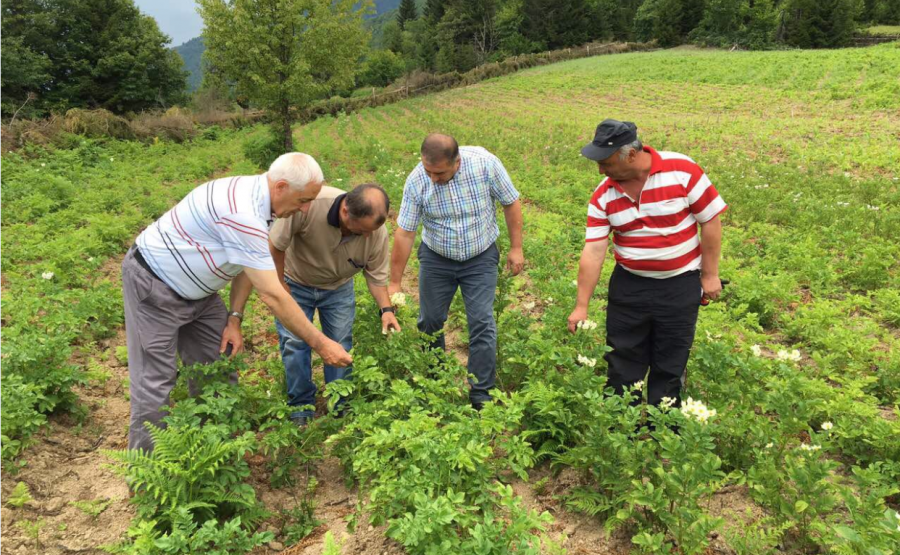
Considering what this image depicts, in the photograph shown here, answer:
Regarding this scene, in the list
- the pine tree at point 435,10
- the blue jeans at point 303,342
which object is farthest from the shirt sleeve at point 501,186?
the pine tree at point 435,10

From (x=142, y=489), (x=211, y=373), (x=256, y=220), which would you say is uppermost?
(x=256, y=220)

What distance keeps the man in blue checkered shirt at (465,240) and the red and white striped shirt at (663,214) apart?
Answer: 92cm

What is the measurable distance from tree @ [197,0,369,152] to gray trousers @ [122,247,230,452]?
14901mm

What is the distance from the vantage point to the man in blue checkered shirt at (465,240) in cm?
393

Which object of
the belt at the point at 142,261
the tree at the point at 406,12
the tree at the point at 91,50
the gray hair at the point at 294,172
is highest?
the tree at the point at 406,12

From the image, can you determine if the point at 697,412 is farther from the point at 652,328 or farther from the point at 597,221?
the point at 597,221

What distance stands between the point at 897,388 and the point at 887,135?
40.7ft

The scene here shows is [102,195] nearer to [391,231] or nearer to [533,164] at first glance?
[391,231]

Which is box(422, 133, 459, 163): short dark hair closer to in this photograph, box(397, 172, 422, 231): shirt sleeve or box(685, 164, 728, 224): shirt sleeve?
box(397, 172, 422, 231): shirt sleeve

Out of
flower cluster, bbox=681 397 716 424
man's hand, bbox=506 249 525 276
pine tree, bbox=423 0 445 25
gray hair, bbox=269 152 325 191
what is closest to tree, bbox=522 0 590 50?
pine tree, bbox=423 0 445 25

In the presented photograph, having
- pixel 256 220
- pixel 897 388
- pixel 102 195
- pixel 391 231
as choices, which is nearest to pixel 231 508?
pixel 256 220

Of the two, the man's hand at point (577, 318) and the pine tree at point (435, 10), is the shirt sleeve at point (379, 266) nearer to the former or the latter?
the man's hand at point (577, 318)

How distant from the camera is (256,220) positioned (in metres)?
2.83

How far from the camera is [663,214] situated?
10.5 ft
